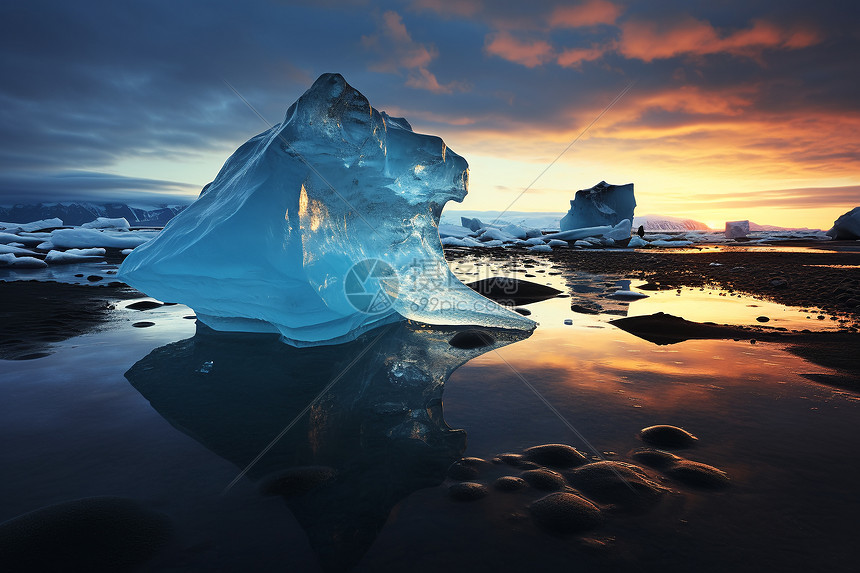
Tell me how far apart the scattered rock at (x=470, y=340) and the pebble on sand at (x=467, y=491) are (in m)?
2.24

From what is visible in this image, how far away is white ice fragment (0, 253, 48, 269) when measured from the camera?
32.9ft

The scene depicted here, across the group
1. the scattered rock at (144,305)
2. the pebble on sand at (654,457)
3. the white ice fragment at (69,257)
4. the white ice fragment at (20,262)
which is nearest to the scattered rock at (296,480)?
the pebble on sand at (654,457)

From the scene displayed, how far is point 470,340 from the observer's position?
13.6 ft

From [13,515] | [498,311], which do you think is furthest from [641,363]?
[13,515]

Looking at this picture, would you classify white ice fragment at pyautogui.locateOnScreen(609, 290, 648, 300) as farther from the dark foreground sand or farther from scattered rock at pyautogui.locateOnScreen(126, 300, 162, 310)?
scattered rock at pyautogui.locateOnScreen(126, 300, 162, 310)

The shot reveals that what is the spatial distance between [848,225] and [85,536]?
35.7m

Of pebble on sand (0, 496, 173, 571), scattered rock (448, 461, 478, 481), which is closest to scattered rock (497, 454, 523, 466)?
scattered rock (448, 461, 478, 481)

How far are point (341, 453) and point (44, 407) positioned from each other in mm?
1861

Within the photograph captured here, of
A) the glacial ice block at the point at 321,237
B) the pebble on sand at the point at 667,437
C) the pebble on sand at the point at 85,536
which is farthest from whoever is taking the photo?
the glacial ice block at the point at 321,237

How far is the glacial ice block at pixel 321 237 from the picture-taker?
141 inches

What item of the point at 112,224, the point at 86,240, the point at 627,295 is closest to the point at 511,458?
the point at 627,295

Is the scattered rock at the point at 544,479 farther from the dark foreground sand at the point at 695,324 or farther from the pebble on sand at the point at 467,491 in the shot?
the dark foreground sand at the point at 695,324

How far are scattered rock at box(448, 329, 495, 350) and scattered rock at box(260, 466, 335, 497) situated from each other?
7.45 ft

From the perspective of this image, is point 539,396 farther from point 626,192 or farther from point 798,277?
point 626,192
